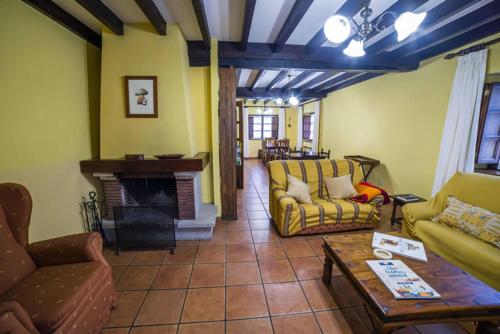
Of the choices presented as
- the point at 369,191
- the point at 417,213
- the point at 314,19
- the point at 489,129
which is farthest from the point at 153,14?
the point at 489,129

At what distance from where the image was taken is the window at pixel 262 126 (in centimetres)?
891

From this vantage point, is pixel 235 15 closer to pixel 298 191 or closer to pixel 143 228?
pixel 298 191

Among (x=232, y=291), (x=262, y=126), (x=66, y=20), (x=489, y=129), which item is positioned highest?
(x=66, y=20)

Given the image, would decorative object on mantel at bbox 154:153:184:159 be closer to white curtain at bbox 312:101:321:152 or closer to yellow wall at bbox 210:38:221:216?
yellow wall at bbox 210:38:221:216

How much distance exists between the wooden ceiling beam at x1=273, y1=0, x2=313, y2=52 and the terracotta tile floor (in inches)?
94.1

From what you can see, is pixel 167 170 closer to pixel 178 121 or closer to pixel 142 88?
pixel 178 121

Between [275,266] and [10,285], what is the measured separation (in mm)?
1896

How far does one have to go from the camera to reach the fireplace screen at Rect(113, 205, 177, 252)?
2332 millimetres

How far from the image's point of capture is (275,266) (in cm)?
209

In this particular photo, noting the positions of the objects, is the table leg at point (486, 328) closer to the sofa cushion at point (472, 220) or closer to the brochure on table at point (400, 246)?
the brochure on table at point (400, 246)

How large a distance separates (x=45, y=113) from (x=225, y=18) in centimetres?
195

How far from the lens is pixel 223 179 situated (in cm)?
302

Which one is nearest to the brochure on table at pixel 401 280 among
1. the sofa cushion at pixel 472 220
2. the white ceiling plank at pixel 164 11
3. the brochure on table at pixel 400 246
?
the brochure on table at pixel 400 246

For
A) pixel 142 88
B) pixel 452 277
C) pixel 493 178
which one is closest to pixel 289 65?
pixel 142 88
